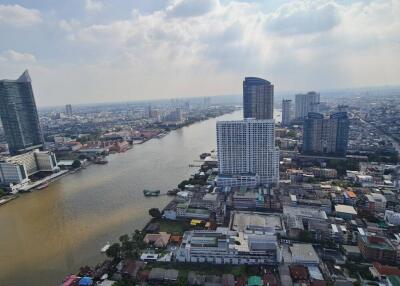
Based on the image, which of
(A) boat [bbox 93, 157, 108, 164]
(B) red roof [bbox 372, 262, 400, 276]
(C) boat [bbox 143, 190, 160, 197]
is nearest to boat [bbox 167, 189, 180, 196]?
(C) boat [bbox 143, 190, 160, 197]

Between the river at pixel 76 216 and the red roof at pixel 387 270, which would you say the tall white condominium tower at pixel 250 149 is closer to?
the river at pixel 76 216

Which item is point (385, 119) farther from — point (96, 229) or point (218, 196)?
point (96, 229)

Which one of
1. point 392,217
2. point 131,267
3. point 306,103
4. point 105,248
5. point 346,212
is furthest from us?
point 306,103

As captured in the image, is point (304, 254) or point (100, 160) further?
point (100, 160)

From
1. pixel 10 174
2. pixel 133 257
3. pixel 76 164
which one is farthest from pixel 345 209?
pixel 10 174

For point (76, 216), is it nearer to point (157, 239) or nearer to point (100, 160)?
point (157, 239)

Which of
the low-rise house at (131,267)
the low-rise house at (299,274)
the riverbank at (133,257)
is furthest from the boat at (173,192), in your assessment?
the low-rise house at (299,274)
